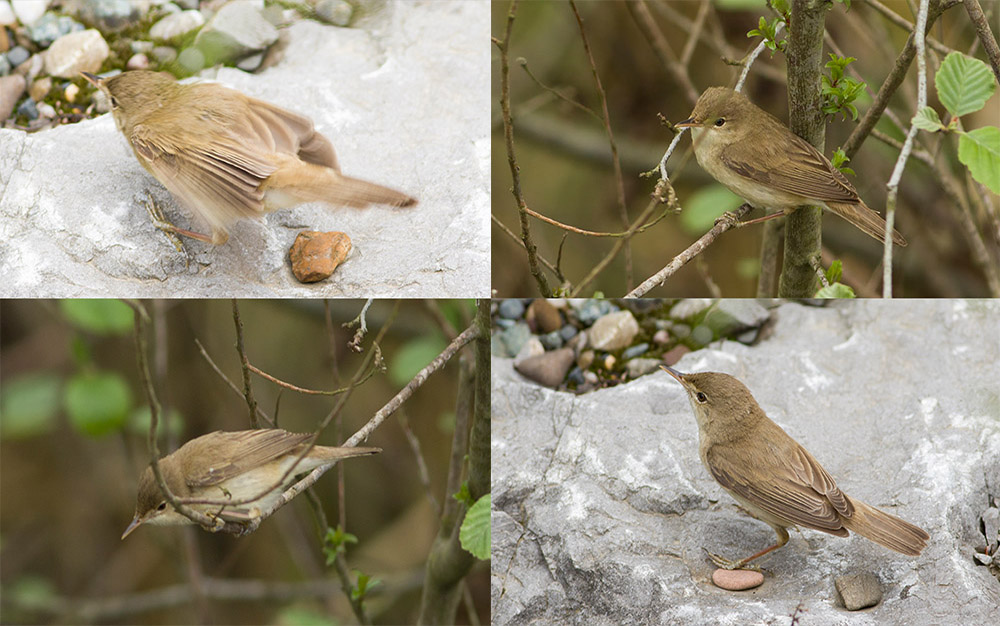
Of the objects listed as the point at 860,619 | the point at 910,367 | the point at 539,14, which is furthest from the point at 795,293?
the point at 539,14

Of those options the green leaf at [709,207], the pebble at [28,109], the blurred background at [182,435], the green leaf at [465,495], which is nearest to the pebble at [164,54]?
the pebble at [28,109]

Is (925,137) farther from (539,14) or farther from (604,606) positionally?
(604,606)

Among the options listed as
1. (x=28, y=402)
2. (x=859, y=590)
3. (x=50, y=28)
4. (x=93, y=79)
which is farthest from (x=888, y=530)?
(x=28, y=402)

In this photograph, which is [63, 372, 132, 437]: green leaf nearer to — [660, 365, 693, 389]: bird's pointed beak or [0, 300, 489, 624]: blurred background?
[0, 300, 489, 624]: blurred background

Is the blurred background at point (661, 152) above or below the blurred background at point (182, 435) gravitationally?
above

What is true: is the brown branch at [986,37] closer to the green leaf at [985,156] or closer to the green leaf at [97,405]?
the green leaf at [985,156]

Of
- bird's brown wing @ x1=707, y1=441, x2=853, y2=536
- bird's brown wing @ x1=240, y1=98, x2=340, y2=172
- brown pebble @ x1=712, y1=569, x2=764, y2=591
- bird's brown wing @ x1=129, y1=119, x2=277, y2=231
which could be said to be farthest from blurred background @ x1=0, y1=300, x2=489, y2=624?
brown pebble @ x1=712, y1=569, x2=764, y2=591
